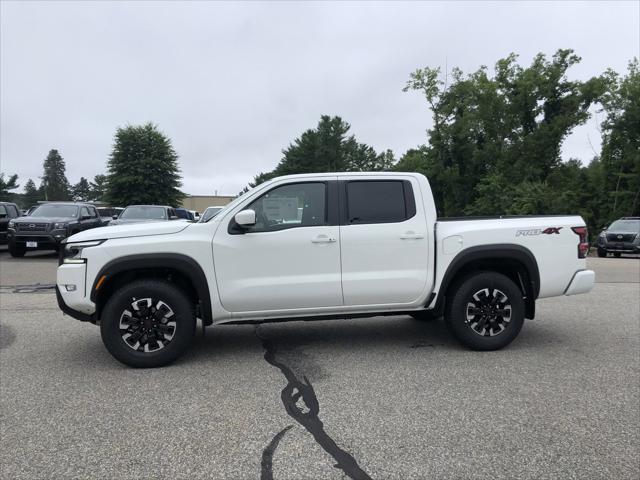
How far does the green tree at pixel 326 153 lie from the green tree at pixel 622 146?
4166cm

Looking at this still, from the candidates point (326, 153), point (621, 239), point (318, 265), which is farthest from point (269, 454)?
point (326, 153)

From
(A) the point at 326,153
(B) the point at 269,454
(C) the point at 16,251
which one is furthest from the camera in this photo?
(A) the point at 326,153

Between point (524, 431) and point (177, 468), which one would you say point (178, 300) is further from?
point (524, 431)

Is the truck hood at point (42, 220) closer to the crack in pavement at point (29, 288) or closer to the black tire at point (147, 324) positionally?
the crack in pavement at point (29, 288)

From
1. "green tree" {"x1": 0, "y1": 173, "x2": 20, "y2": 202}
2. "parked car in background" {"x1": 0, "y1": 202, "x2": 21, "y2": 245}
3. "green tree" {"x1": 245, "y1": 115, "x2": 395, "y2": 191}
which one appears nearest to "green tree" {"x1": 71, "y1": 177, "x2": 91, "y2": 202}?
"green tree" {"x1": 245, "y1": 115, "x2": 395, "y2": 191}

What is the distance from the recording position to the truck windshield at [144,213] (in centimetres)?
1672

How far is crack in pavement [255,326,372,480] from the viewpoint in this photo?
9.57ft

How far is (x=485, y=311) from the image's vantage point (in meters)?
5.26

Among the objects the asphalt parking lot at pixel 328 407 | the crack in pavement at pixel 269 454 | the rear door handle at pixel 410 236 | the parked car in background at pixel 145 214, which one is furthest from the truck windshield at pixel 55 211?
the crack in pavement at pixel 269 454

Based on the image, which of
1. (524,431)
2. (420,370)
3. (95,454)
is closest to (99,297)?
(95,454)

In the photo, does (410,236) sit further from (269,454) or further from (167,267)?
(269,454)

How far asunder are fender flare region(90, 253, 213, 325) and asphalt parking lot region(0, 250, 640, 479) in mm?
702

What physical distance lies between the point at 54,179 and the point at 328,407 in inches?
5460

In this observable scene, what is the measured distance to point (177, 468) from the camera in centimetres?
290
